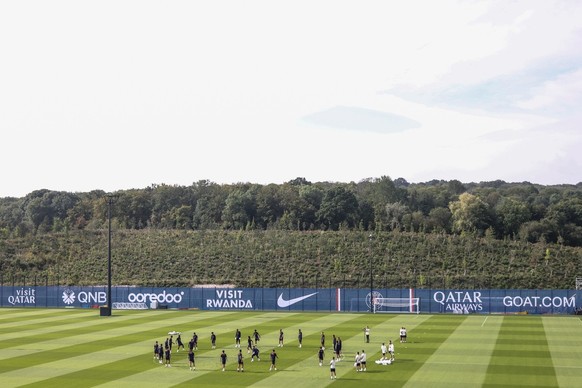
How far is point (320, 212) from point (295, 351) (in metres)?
114

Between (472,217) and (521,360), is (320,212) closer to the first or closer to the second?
(472,217)

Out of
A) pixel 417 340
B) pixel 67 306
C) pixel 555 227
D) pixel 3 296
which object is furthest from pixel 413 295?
pixel 555 227

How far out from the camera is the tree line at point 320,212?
162125mm

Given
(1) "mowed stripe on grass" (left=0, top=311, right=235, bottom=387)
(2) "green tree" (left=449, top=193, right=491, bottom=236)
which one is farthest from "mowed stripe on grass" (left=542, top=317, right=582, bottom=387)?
(2) "green tree" (left=449, top=193, right=491, bottom=236)

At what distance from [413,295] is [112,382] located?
2127 inches

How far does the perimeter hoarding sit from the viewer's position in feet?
287

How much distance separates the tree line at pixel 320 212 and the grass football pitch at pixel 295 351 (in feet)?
247

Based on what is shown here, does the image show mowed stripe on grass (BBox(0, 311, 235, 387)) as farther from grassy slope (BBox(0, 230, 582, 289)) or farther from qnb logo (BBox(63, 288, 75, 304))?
grassy slope (BBox(0, 230, 582, 289))

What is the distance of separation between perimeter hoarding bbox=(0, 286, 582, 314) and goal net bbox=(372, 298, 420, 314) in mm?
232

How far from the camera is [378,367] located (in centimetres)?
4697

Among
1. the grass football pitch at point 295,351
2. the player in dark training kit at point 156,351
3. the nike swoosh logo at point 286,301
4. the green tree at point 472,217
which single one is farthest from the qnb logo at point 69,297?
the green tree at point 472,217

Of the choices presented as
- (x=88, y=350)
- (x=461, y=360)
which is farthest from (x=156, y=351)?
(x=461, y=360)

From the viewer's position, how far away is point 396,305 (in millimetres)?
90688

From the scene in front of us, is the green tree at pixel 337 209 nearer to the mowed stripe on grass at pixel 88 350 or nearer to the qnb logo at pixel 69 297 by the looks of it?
the qnb logo at pixel 69 297
